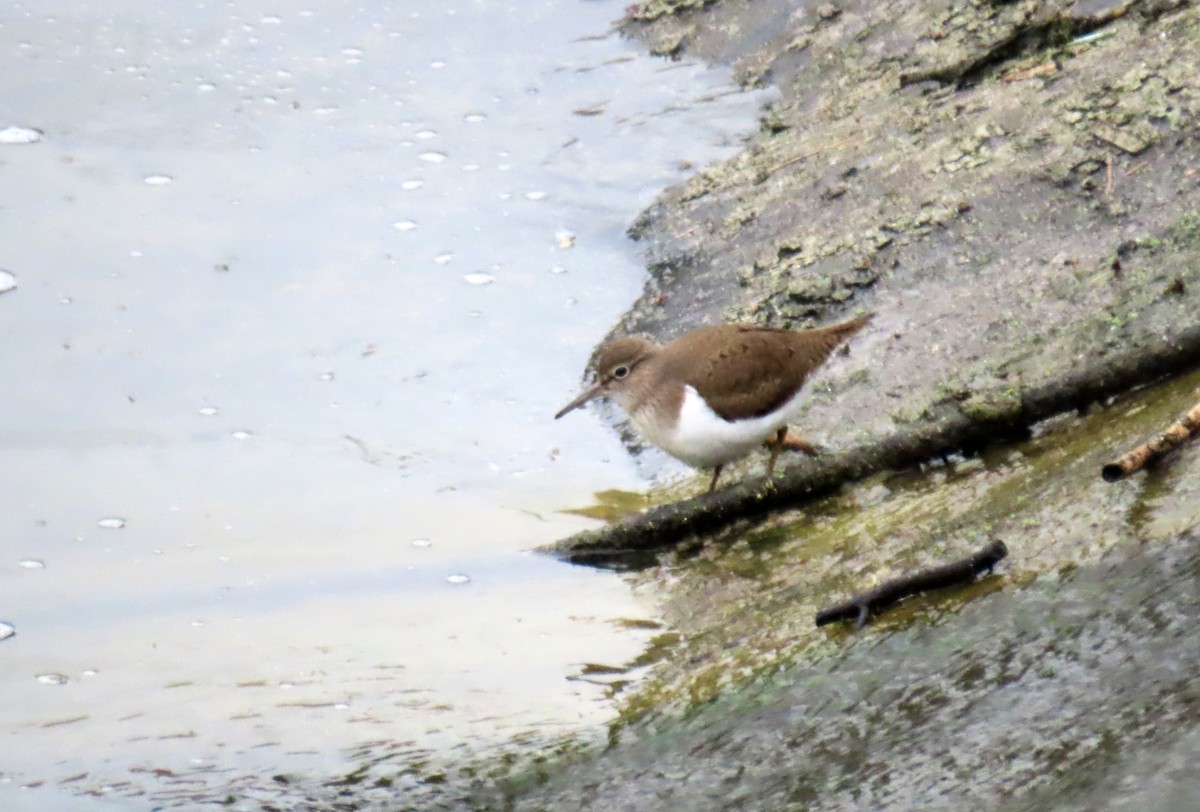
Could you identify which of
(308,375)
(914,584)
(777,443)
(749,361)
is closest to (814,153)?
(749,361)

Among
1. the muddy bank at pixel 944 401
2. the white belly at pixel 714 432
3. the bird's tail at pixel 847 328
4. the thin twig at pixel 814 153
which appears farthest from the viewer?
the thin twig at pixel 814 153

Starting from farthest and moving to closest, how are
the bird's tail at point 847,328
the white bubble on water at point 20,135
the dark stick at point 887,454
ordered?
the white bubble on water at point 20,135 < the bird's tail at point 847,328 < the dark stick at point 887,454

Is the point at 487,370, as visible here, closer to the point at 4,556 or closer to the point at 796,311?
the point at 796,311

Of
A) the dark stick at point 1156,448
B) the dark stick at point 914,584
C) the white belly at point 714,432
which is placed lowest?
the dark stick at point 914,584

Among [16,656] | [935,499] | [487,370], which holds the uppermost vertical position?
[487,370]

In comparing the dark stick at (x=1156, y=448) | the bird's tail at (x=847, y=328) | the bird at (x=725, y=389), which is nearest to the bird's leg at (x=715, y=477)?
the bird at (x=725, y=389)

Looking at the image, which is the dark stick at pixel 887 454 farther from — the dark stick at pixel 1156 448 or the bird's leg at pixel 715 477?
the dark stick at pixel 1156 448

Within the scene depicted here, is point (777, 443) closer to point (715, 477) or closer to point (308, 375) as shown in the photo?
point (715, 477)

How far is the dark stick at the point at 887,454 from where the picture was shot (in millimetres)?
4504

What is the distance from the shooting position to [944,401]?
15.6 feet

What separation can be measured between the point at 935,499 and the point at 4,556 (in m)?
3.16

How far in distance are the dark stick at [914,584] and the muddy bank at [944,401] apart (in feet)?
0.17

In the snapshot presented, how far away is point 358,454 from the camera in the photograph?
221 inches

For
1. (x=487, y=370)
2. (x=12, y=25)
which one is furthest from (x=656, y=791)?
(x=12, y=25)
